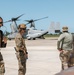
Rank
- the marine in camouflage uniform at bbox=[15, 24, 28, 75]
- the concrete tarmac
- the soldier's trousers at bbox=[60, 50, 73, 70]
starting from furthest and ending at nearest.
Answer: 1. the concrete tarmac
2. the soldier's trousers at bbox=[60, 50, 73, 70]
3. the marine in camouflage uniform at bbox=[15, 24, 28, 75]

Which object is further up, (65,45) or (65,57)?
(65,45)

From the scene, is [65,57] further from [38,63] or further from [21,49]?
[38,63]

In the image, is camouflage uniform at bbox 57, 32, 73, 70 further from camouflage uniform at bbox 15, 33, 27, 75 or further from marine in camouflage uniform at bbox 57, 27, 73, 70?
camouflage uniform at bbox 15, 33, 27, 75

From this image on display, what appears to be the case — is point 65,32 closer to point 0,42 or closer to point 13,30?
point 0,42

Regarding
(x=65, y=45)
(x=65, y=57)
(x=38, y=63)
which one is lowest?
(x=38, y=63)

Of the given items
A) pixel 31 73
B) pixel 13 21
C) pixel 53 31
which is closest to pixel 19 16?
pixel 13 21

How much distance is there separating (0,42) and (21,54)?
102 cm

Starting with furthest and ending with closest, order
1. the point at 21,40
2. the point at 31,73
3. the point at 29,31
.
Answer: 1. the point at 29,31
2. the point at 31,73
3. the point at 21,40

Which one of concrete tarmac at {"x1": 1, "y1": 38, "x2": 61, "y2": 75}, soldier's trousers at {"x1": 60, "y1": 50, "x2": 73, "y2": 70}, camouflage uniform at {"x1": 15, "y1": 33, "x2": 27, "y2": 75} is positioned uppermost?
camouflage uniform at {"x1": 15, "y1": 33, "x2": 27, "y2": 75}

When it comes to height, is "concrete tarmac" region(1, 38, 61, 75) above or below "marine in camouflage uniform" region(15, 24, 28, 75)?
below

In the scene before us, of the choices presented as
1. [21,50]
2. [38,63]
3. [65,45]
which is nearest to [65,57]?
[65,45]

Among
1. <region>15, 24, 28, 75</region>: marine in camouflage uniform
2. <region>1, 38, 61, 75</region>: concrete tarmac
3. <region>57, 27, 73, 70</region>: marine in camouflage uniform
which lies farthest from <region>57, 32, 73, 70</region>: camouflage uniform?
<region>15, 24, 28, 75</region>: marine in camouflage uniform

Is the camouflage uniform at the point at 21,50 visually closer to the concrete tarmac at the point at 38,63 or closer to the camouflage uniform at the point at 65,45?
the camouflage uniform at the point at 65,45

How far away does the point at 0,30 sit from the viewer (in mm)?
7039
